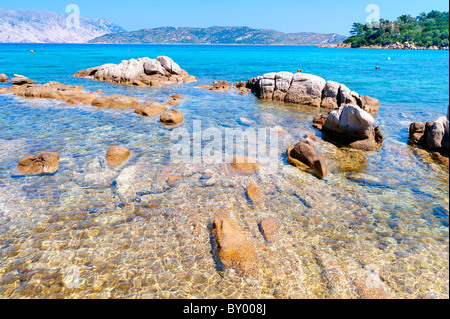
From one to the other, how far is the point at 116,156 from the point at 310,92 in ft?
65.4

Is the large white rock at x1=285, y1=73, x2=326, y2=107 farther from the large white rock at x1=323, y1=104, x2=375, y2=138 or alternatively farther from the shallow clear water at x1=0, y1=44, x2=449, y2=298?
the shallow clear water at x1=0, y1=44, x2=449, y2=298

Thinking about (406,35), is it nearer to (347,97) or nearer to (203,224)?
(347,97)

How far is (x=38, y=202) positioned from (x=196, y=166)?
615 centimetres

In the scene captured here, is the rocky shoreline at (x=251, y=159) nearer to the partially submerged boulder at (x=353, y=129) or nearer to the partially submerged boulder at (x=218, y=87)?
the partially submerged boulder at (x=353, y=129)

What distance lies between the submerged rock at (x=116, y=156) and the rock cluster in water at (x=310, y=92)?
18.9 metres

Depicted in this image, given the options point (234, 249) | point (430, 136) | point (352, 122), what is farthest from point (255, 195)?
point (430, 136)

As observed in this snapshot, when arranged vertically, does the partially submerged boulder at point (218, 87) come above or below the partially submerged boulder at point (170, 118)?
above

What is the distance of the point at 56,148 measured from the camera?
12.8 m

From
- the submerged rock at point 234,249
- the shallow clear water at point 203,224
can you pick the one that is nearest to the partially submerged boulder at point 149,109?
the shallow clear water at point 203,224

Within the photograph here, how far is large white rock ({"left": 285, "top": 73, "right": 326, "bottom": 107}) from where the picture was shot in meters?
24.1

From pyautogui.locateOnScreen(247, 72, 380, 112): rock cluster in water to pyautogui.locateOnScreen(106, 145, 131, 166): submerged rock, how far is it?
62.0ft

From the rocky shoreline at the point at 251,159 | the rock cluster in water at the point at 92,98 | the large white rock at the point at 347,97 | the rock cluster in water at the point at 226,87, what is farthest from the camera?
the rock cluster in water at the point at 226,87

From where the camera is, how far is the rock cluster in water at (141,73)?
117ft
